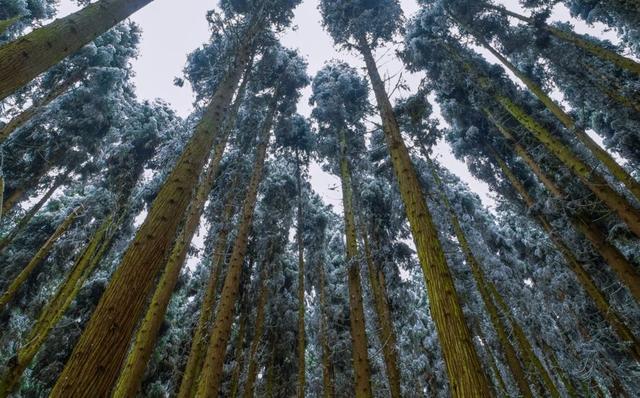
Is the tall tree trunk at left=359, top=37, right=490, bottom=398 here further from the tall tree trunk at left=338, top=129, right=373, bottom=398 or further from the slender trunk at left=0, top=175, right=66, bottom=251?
the slender trunk at left=0, top=175, right=66, bottom=251

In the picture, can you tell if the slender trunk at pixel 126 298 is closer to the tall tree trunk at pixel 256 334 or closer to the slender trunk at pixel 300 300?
the tall tree trunk at pixel 256 334

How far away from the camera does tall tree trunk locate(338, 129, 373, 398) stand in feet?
25.2

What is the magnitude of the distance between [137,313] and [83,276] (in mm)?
10202

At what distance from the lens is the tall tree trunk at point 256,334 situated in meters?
11.4

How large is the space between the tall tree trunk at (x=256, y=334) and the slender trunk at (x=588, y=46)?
12723 millimetres

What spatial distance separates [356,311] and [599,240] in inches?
270

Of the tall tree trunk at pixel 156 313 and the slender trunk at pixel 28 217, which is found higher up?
the slender trunk at pixel 28 217

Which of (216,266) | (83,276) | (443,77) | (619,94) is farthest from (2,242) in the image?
(619,94)

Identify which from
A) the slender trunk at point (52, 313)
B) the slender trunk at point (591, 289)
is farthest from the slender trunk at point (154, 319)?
the slender trunk at point (591, 289)

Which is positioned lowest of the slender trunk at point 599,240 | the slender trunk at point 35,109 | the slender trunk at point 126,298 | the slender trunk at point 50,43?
the slender trunk at point 126,298

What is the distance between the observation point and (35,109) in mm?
11266

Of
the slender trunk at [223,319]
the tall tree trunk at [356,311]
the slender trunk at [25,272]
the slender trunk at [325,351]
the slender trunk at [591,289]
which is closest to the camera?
the slender trunk at [223,319]

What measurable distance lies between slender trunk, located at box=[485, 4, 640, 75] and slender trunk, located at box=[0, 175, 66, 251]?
18.9 m

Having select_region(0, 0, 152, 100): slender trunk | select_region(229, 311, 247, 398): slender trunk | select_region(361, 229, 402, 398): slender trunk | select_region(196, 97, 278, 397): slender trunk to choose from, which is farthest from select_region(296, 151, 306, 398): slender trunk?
select_region(0, 0, 152, 100): slender trunk
